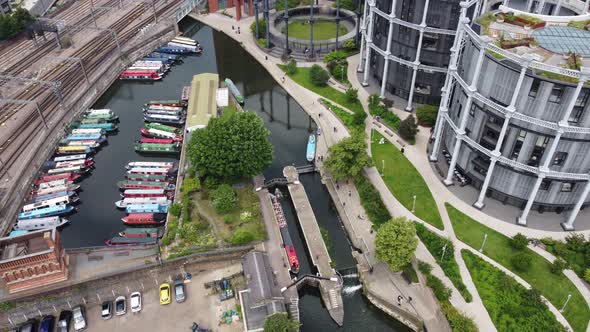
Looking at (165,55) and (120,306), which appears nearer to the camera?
(120,306)

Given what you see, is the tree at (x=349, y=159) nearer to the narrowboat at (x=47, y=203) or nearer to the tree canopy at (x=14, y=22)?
the narrowboat at (x=47, y=203)

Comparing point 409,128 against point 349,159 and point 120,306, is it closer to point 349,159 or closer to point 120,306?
point 349,159

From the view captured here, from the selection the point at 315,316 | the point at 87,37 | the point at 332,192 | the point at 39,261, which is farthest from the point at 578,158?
the point at 87,37

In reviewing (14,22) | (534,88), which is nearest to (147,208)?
(534,88)

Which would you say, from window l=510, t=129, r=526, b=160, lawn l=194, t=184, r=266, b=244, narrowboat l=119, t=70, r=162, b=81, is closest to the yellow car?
lawn l=194, t=184, r=266, b=244

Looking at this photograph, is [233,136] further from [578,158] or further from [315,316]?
[578,158]
